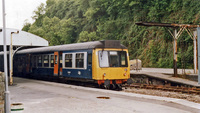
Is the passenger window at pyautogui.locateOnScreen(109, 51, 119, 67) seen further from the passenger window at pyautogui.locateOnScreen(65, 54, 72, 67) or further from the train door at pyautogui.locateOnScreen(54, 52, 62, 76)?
the train door at pyautogui.locateOnScreen(54, 52, 62, 76)

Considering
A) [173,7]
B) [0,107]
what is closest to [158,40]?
[173,7]

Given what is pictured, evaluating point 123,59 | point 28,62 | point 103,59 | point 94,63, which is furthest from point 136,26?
point 94,63

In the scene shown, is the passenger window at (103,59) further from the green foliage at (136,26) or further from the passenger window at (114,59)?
the green foliage at (136,26)

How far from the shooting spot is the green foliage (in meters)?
33.0

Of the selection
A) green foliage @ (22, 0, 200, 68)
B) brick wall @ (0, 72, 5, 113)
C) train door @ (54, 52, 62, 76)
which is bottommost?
brick wall @ (0, 72, 5, 113)

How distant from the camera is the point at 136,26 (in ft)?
136

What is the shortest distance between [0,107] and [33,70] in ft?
57.5

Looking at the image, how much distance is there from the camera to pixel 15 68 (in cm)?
3017

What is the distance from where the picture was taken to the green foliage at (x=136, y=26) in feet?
108

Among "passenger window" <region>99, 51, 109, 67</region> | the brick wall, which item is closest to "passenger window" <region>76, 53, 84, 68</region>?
"passenger window" <region>99, 51, 109, 67</region>

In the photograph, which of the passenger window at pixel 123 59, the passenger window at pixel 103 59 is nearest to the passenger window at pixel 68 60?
the passenger window at pixel 103 59

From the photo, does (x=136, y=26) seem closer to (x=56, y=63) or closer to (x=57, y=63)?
(x=56, y=63)

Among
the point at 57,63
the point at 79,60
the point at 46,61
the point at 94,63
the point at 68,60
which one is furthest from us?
the point at 46,61

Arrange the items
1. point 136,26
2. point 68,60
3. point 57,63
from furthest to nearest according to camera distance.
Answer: point 136,26 < point 57,63 < point 68,60
